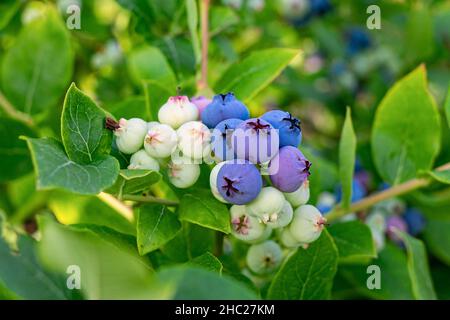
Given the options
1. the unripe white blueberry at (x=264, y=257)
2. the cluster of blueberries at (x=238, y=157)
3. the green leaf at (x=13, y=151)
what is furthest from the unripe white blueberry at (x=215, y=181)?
the green leaf at (x=13, y=151)

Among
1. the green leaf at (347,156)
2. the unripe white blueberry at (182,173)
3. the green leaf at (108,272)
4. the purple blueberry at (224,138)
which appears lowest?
the green leaf at (108,272)

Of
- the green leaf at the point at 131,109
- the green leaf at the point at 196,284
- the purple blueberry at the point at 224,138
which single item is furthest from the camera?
the green leaf at the point at 131,109

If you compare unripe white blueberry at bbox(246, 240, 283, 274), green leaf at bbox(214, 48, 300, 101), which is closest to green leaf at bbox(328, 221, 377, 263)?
unripe white blueberry at bbox(246, 240, 283, 274)

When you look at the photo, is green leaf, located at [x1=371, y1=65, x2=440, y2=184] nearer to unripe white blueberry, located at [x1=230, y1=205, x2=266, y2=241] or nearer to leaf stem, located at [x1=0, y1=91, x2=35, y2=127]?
unripe white blueberry, located at [x1=230, y1=205, x2=266, y2=241]

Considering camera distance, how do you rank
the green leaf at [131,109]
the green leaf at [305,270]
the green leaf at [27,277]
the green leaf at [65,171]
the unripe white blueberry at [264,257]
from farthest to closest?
the green leaf at [131,109] → the unripe white blueberry at [264,257] → the green leaf at [305,270] → the green leaf at [27,277] → the green leaf at [65,171]

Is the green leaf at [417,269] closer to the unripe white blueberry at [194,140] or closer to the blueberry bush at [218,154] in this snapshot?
the blueberry bush at [218,154]
